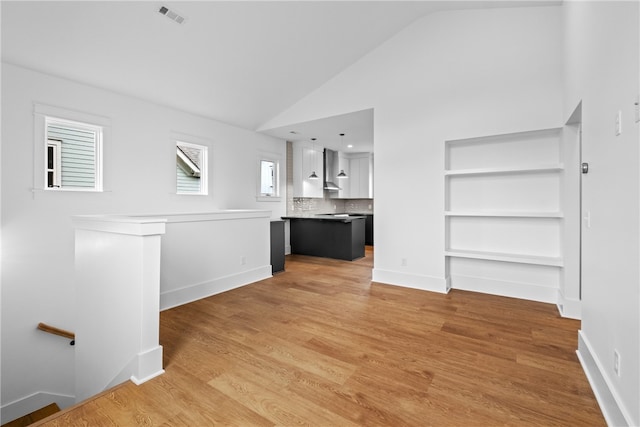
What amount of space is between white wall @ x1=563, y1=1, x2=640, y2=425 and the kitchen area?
2.94 meters

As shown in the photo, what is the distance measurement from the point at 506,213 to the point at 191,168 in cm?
490

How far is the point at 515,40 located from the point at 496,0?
20.2 inches

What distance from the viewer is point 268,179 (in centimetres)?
674

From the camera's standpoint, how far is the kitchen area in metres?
6.16

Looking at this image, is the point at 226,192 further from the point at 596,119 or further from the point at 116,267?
the point at 596,119

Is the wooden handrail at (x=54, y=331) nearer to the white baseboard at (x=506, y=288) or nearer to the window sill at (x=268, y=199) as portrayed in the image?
the window sill at (x=268, y=199)

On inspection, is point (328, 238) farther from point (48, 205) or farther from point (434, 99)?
point (48, 205)

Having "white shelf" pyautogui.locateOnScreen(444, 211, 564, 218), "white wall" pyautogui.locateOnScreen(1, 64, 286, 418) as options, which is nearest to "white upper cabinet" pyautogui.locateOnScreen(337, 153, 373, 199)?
"white shelf" pyautogui.locateOnScreen(444, 211, 564, 218)

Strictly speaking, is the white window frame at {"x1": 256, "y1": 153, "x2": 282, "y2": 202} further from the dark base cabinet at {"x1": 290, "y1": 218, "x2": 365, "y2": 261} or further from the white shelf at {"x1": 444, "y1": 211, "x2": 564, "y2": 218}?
the white shelf at {"x1": 444, "y1": 211, "x2": 564, "y2": 218}

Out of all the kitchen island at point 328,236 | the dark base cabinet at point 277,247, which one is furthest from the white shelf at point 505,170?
the dark base cabinet at point 277,247

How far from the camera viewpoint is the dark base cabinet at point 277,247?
506 cm

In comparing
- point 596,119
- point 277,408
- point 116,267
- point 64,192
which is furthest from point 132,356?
point 596,119

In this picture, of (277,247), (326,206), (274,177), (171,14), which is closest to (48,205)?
(171,14)

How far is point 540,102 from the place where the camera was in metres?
3.33
